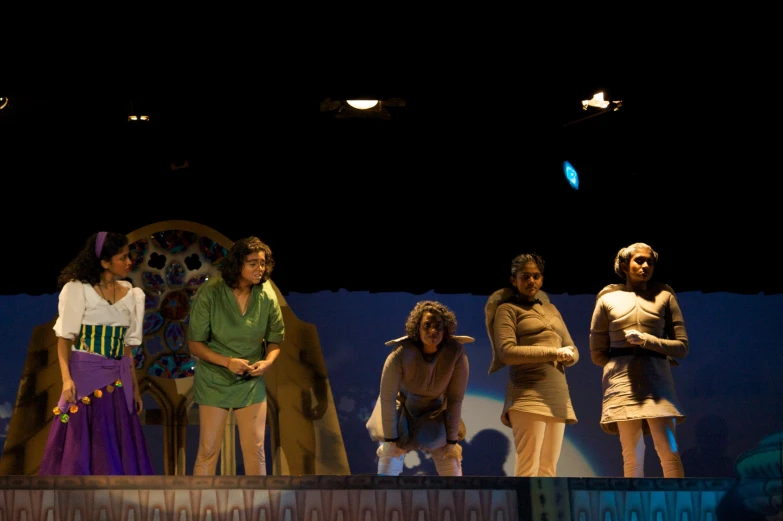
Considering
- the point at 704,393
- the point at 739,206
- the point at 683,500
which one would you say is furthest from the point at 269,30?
the point at 704,393

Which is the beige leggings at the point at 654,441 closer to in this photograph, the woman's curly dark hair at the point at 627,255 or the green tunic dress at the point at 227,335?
the woman's curly dark hair at the point at 627,255

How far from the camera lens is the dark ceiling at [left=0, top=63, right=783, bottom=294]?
5.95m

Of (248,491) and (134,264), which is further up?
(134,264)

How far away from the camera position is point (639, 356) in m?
4.96

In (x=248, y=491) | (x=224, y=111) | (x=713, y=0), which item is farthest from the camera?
(x=224, y=111)

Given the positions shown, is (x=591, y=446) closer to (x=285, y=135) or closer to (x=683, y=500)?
(x=285, y=135)

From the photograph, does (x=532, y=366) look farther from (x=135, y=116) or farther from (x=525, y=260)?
(x=135, y=116)

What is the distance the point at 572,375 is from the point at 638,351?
4.70ft

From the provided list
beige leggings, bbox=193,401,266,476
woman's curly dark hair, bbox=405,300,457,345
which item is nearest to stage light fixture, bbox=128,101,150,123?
beige leggings, bbox=193,401,266,476

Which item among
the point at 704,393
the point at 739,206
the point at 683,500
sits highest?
the point at 739,206

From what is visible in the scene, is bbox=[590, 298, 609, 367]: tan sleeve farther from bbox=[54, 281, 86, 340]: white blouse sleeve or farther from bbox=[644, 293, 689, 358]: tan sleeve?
bbox=[54, 281, 86, 340]: white blouse sleeve

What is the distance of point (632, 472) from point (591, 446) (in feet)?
4.76

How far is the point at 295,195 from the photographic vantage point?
6.11m

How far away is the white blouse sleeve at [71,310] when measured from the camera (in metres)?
4.66
